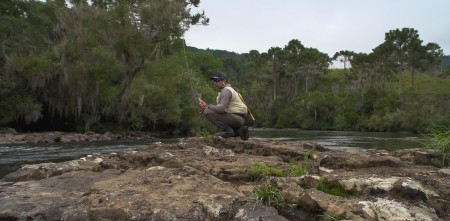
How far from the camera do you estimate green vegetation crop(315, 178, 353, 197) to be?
17.0 ft

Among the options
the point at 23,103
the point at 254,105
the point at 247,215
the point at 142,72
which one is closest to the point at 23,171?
the point at 247,215

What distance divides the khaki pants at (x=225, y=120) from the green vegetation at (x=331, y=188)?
10.8ft

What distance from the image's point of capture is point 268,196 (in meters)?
4.78

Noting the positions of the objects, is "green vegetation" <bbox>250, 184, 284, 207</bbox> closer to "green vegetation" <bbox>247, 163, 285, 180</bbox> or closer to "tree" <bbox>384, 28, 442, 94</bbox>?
"green vegetation" <bbox>247, 163, 285, 180</bbox>

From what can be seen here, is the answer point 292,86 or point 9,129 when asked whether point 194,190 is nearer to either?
point 9,129

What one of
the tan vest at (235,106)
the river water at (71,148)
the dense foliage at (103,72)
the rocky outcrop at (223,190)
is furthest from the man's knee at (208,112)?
the dense foliage at (103,72)

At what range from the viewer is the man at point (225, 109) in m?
8.23

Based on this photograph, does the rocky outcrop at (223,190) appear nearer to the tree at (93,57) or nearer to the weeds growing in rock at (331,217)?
the weeds growing in rock at (331,217)

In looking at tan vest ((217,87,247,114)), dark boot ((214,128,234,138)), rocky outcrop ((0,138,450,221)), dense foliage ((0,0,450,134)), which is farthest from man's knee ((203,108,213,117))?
Answer: dense foliage ((0,0,450,134))

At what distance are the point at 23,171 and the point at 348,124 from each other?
197ft

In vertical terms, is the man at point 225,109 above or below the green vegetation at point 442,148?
above

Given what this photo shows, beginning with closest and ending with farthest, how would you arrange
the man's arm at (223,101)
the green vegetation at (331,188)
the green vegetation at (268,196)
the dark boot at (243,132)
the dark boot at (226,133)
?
the green vegetation at (268,196) < the green vegetation at (331,188) < the man's arm at (223,101) < the dark boot at (226,133) < the dark boot at (243,132)

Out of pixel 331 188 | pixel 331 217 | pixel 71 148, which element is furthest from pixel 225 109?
pixel 71 148

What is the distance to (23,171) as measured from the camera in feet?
22.6
